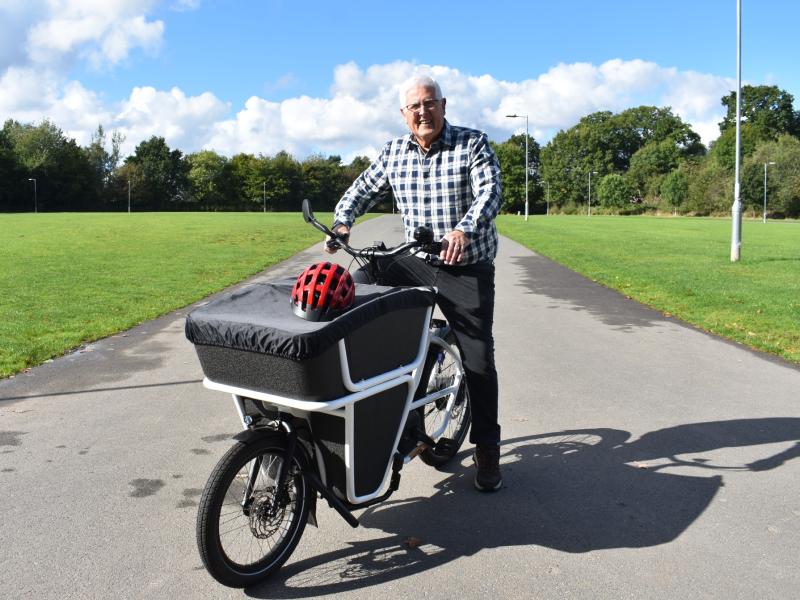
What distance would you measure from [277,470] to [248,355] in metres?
0.52

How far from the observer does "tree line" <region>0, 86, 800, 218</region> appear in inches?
3516

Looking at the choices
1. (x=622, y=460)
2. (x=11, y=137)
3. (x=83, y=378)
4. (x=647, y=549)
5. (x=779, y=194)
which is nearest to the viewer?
(x=647, y=549)

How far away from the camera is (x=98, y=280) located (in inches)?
566

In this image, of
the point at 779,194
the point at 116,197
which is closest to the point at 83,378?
the point at 779,194

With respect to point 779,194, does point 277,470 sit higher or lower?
lower

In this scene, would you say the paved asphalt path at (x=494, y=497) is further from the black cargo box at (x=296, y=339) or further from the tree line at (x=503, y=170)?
the tree line at (x=503, y=170)

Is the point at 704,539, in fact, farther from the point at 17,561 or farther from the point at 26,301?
the point at 26,301

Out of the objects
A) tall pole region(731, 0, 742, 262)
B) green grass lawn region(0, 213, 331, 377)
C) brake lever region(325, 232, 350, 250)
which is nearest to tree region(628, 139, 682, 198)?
green grass lawn region(0, 213, 331, 377)

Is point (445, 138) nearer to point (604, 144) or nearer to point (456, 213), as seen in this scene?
point (456, 213)

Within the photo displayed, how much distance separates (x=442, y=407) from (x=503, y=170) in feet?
315

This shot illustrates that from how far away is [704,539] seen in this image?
3221 mm

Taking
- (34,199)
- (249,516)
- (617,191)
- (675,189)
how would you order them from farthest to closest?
(617,191)
(34,199)
(675,189)
(249,516)

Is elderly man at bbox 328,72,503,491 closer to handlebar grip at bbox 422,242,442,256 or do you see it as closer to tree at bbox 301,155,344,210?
handlebar grip at bbox 422,242,442,256

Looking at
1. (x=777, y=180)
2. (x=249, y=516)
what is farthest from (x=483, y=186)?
(x=777, y=180)
